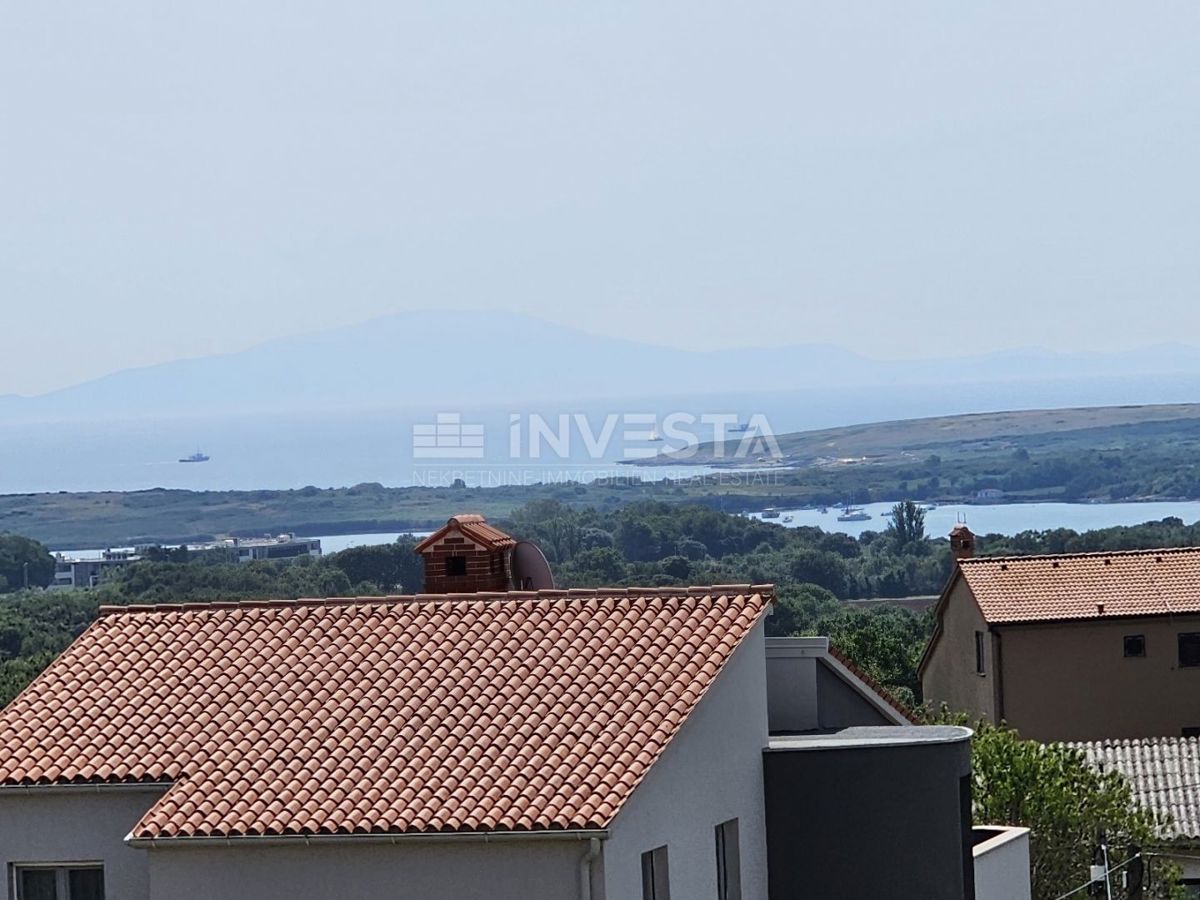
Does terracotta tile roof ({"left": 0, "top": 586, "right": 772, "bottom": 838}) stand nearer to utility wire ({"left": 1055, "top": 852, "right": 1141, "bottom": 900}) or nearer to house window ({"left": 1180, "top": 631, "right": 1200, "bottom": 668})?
utility wire ({"left": 1055, "top": 852, "right": 1141, "bottom": 900})

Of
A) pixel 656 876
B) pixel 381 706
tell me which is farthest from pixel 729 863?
pixel 381 706

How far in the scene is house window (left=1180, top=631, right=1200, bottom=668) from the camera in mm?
66625

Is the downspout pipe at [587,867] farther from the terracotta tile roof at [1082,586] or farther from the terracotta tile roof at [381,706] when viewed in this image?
the terracotta tile roof at [1082,586]

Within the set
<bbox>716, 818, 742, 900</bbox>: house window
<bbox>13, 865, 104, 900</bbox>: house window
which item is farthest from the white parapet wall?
<bbox>13, 865, 104, 900</bbox>: house window

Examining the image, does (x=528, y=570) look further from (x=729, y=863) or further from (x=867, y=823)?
(x=867, y=823)

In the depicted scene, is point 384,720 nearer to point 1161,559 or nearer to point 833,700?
point 833,700

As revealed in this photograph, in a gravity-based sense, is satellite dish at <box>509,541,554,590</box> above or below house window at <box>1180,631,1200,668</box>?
above

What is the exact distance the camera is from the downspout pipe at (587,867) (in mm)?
18234

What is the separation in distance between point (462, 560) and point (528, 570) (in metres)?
0.93

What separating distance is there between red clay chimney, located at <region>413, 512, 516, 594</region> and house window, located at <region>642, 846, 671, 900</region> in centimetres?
685

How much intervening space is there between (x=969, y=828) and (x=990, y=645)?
44.9m

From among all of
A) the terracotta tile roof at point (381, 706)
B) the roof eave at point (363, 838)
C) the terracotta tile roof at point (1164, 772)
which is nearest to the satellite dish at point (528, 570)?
the terracotta tile roof at point (381, 706)

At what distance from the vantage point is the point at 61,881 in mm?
21000

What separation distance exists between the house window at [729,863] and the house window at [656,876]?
1266 millimetres
